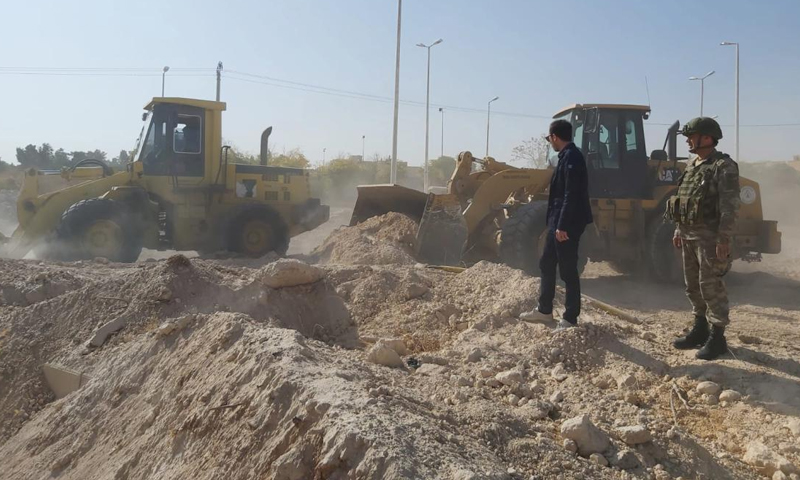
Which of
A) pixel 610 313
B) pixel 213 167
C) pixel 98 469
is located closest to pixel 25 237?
pixel 213 167

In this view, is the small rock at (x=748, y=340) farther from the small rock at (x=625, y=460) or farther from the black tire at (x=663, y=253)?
the black tire at (x=663, y=253)

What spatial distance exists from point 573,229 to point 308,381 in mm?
2552

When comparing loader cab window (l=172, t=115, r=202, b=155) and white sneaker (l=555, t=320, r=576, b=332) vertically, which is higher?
loader cab window (l=172, t=115, r=202, b=155)

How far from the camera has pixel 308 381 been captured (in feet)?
11.2

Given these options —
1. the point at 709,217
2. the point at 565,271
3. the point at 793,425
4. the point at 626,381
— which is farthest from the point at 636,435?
the point at 709,217

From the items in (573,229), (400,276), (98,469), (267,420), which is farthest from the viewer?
(400,276)

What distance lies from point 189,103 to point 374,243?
13.9 feet

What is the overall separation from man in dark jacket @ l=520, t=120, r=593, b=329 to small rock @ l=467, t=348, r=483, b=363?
720mm

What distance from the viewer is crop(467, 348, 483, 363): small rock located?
4809 millimetres

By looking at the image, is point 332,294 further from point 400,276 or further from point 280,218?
point 280,218

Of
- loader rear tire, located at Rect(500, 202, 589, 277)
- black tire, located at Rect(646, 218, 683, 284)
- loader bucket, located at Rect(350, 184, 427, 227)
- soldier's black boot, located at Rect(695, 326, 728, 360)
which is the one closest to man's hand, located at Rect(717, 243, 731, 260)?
soldier's black boot, located at Rect(695, 326, 728, 360)

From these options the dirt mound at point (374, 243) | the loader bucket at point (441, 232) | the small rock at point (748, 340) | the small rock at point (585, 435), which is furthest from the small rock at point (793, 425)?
the loader bucket at point (441, 232)

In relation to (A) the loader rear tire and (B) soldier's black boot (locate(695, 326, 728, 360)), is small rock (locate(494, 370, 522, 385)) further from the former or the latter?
(A) the loader rear tire

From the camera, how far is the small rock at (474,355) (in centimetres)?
481
